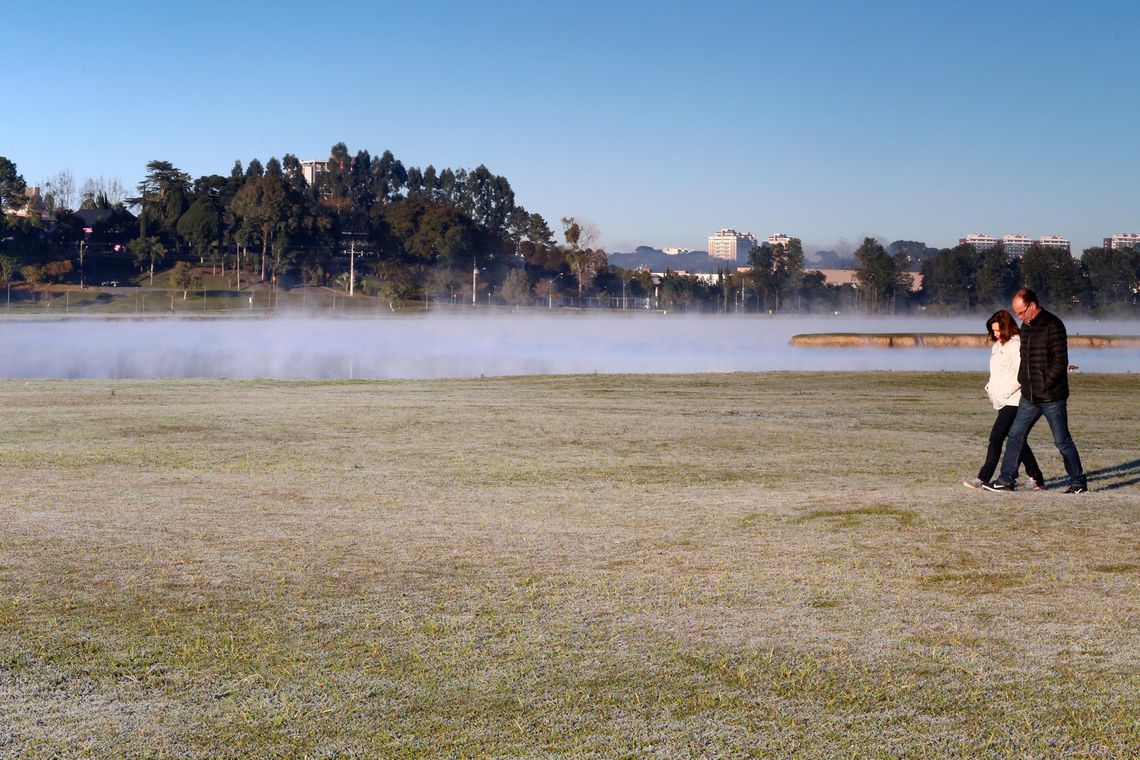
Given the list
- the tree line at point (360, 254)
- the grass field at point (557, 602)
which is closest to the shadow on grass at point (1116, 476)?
the grass field at point (557, 602)

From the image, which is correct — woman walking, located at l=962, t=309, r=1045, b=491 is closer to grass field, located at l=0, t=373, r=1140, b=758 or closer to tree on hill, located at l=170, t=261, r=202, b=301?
grass field, located at l=0, t=373, r=1140, b=758

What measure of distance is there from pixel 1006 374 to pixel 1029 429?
2.18 ft

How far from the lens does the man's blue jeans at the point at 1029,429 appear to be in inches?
Result: 472

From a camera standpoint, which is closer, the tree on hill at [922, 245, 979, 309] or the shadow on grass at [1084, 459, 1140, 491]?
the shadow on grass at [1084, 459, 1140, 491]

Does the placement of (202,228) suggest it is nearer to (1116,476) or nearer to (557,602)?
(1116,476)

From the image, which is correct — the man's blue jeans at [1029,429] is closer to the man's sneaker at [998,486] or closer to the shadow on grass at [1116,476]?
the man's sneaker at [998,486]

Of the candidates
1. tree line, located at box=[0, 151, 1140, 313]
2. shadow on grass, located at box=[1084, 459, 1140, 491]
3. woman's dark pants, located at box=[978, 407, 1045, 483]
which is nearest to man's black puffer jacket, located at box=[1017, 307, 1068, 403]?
woman's dark pants, located at box=[978, 407, 1045, 483]

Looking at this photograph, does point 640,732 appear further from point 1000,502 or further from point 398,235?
point 398,235

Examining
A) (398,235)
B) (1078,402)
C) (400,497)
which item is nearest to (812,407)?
(1078,402)

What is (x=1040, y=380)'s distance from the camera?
11.9m

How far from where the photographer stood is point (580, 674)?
624 centimetres

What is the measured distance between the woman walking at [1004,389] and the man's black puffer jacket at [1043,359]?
191 millimetres

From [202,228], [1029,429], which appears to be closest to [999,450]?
[1029,429]

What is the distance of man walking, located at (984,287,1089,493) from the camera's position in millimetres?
11875
